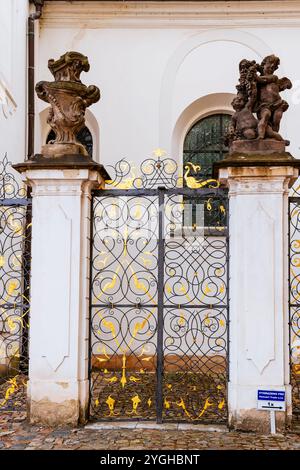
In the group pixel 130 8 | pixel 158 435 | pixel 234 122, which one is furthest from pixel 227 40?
pixel 158 435

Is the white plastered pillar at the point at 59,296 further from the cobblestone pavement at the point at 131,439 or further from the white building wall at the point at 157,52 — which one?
the white building wall at the point at 157,52

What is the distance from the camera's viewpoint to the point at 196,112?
13.0 meters

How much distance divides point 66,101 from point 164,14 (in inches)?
224

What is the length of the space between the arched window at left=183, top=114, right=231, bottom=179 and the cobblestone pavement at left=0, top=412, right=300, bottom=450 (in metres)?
6.63

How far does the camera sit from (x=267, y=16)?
12.6 metres

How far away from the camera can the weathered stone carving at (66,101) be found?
7.73 meters

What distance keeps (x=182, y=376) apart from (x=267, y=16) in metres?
6.86

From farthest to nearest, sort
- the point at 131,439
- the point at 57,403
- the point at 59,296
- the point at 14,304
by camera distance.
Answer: the point at 14,304 → the point at 59,296 → the point at 57,403 → the point at 131,439

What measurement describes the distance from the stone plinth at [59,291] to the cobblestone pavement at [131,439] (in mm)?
331

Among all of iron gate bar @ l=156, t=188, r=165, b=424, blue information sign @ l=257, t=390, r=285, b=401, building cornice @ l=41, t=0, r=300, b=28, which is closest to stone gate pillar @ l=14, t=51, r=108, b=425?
iron gate bar @ l=156, t=188, r=165, b=424

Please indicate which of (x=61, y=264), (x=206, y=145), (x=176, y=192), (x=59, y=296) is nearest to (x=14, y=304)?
(x=59, y=296)

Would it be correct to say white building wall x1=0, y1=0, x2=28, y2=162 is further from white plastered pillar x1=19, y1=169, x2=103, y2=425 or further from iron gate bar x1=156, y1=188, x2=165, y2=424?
iron gate bar x1=156, y1=188, x2=165, y2=424

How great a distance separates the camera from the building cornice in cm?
1258

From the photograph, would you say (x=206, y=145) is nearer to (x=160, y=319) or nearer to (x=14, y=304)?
(x=160, y=319)
